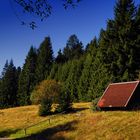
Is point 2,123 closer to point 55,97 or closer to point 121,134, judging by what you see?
point 55,97

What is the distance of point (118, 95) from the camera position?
49.5 m

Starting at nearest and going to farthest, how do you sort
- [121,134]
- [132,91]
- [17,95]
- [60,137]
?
[121,134] < [60,137] < [132,91] < [17,95]

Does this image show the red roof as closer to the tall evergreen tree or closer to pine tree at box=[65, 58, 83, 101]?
the tall evergreen tree

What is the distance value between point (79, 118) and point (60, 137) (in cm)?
595

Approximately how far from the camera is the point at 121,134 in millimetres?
36438

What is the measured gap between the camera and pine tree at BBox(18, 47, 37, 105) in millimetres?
105188

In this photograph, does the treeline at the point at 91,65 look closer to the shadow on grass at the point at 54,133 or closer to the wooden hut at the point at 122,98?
the wooden hut at the point at 122,98

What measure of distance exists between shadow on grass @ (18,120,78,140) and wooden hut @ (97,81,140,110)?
A: 6350 mm

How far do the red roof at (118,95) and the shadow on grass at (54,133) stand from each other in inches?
255

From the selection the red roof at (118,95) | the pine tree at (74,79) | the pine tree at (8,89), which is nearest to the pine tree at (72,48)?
the pine tree at (8,89)

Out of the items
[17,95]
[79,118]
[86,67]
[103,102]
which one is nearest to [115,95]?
[103,102]

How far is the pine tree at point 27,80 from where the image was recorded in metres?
105

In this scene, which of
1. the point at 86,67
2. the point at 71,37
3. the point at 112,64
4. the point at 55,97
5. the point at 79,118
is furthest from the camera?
the point at 71,37

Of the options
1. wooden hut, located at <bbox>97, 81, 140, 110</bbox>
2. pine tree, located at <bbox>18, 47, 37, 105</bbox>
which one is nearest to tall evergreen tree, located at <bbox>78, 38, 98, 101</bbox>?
pine tree, located at <bbox>18, 47, 37, 105</bbox>
